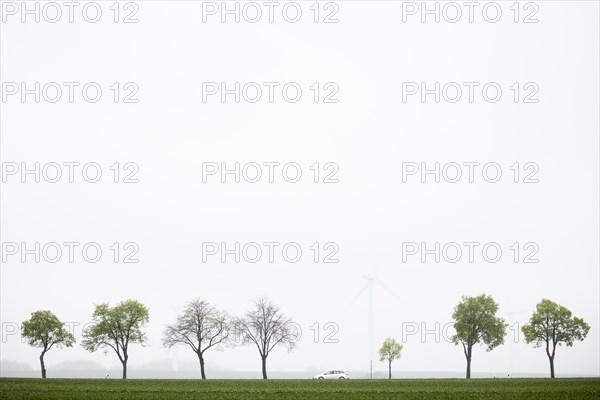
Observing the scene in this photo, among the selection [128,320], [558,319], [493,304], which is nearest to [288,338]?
[128,320]

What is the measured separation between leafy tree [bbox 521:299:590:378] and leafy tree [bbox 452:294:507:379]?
413 centimetres

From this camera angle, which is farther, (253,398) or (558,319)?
(558,319)

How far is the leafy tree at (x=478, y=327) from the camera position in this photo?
97.9m

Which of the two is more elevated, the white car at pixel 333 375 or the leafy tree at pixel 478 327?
the leafy tree at pixel 478 327

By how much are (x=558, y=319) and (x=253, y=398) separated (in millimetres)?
66530

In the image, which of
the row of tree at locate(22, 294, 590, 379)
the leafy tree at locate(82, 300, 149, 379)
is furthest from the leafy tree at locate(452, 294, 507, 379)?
the leafy tree at locate(82, 300, 149, 379)

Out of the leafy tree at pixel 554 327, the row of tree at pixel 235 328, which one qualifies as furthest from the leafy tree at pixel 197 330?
the leafy tree at pixel 554 327

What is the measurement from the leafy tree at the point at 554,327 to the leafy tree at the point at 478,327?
4127mm

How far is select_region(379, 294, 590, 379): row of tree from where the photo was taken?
9550 cm

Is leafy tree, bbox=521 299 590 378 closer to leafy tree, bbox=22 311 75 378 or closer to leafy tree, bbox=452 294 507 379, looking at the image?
leafy tree, bbox=452 294 507 379

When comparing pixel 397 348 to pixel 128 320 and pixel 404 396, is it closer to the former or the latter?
pixel 128 320

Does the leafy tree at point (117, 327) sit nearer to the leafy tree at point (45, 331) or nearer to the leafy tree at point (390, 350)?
the leafy tree at point (45, 331)

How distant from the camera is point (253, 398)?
144 feet

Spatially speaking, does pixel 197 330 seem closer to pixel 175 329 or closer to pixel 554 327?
pixel 175 329
